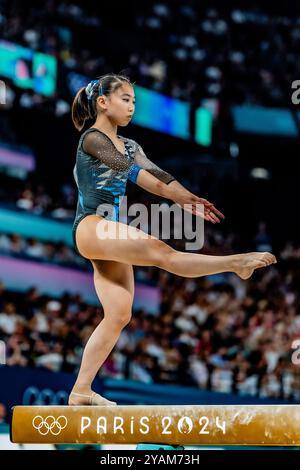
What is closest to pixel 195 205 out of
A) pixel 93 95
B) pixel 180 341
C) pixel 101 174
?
pixel 101 174

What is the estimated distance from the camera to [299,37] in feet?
77.8

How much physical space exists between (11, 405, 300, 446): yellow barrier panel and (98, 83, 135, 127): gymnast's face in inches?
68.7

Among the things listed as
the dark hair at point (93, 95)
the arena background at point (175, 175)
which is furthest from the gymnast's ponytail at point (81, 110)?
the arena background at point (175, 175)

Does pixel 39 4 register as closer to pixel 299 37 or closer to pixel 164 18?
pixel 164 18

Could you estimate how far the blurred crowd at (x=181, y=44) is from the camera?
18609 mm

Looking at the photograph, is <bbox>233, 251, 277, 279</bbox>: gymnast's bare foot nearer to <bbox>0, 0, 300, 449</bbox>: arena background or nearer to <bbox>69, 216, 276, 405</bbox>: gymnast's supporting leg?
<bbox>69, 216, 276, 405</bbox>: gymnast's supporting leg

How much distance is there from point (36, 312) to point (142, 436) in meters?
6.76

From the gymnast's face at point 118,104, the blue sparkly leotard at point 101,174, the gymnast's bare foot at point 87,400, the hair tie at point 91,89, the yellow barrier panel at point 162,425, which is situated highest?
the hair tie at point 91,89

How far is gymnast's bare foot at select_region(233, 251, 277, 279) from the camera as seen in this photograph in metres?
4.51

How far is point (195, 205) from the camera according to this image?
480 cm

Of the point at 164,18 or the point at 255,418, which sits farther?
the point at 164,18

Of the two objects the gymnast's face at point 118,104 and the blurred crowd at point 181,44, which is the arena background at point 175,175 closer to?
the blurred crowd at point 181,44

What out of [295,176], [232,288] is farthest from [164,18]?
[232,288]

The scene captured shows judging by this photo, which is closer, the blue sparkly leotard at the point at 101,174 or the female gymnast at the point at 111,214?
the female gymnast at the point at 111,214
